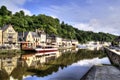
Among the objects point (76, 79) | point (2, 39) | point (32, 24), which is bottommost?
point (76, 79)

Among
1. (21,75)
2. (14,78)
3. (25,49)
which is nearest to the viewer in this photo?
(14,78)

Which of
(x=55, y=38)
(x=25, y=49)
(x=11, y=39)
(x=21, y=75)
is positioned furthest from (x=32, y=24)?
(x=21, y=75)

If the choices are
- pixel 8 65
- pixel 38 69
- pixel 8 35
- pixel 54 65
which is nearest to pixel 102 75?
pixel 38 69

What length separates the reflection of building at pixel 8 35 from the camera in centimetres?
7481

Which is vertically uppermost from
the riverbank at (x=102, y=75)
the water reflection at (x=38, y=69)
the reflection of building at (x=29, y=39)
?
the reflection of building at (x=29, y=39)

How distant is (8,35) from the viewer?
7575 cm

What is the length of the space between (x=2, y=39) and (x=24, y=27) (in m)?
29.9

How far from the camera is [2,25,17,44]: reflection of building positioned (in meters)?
74.8

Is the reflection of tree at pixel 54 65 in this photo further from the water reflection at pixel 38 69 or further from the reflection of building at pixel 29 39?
the reflection of building at pixel 29 39

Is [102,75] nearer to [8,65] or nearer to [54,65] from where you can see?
[54,65]

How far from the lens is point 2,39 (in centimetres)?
7469

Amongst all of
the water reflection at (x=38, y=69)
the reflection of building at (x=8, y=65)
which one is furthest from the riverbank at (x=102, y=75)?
the reflection of building at (x=8, y=65)

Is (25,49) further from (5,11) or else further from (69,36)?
(69,36)

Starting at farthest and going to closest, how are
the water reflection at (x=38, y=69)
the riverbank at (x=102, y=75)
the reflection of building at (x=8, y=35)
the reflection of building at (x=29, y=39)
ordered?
the reflection of building at (x=8, y=35) → the reflection of building at (x=29, y=39) → the water reflection at (x=38, y=69) → the riverbank at (x=102, y=75)
